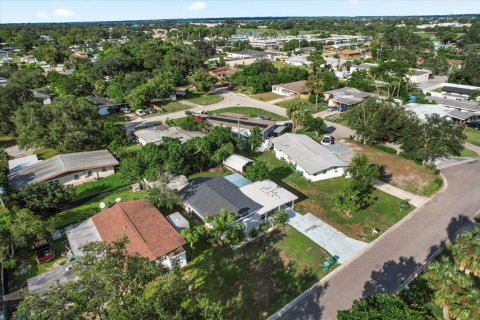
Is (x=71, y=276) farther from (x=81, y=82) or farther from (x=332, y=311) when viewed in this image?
(x=81, y=82)

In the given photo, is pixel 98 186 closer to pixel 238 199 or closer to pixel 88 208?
pixel 88 208

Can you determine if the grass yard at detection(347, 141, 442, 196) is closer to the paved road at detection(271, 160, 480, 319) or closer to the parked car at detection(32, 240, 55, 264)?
the paved road at detection(271, 160, 480, 319)

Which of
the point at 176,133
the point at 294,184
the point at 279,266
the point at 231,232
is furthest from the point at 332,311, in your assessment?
the point at 176,133

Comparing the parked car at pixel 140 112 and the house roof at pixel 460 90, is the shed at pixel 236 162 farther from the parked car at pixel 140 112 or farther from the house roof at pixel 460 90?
the house roof at pixel 460 90

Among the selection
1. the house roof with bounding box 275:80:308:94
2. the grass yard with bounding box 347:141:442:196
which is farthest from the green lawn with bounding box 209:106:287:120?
the grass yard with bounding box 347:141:442:196

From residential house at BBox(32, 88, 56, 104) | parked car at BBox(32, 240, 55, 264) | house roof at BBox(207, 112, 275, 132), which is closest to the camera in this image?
parked car at BBox(32, 240, 55, 264)

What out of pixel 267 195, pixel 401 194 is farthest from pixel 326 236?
pixel 401 194
